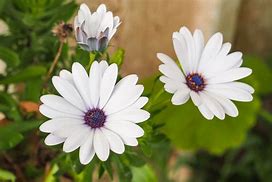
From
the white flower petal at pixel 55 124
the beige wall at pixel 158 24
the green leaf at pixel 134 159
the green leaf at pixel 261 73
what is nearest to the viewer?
the white flower petal at pixel 55 124

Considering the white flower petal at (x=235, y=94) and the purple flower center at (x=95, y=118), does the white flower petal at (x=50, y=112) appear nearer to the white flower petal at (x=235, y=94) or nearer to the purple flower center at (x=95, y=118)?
the purple flower center at (x=95, y=118)

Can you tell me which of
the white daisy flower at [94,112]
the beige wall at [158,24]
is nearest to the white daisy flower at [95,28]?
the white daisy flower at [94,112]

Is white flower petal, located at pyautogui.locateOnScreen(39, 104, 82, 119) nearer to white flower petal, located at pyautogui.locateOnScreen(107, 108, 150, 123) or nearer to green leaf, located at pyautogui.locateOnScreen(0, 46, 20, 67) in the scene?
white flower petal, located at pyautogui.locateOnScreen(107, 108, 150, 123)

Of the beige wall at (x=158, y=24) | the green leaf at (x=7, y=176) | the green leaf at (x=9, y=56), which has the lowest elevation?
the green leaf at (x=7, y=176)

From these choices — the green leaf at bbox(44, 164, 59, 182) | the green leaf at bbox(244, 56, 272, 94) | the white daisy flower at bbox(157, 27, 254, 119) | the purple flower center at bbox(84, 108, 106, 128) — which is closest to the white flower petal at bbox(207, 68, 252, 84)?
the white daisy flower at bbox(157, 27, 254, 119)

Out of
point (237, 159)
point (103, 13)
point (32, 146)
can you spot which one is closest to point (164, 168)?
point (237, 159)

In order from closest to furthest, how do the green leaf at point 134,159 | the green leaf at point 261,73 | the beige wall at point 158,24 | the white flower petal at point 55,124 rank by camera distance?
the white flower petal at point 55,124
the green leaf at point 134,159
the beige wall at point 158,24
the green leaf at point 261,73

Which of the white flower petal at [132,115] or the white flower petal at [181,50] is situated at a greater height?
the white flower petal at [181,50]

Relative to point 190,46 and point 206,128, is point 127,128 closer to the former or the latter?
point 190,46
